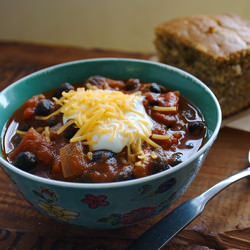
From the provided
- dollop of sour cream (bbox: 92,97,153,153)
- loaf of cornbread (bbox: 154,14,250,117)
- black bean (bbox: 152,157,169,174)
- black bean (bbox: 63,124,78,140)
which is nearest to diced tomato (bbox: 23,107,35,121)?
black bean (bbox: 63,124,78,140)

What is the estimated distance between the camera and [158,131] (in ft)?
5.99

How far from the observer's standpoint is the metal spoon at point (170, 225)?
61.7 inches

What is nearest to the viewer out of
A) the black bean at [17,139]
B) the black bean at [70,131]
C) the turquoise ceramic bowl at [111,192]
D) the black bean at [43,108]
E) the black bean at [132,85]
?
the turquoise ceramic bowl at [111,192]

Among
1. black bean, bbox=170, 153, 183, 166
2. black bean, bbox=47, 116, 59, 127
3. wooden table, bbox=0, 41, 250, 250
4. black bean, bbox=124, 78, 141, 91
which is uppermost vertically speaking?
black bean, bbox=124, 78, 141, 91

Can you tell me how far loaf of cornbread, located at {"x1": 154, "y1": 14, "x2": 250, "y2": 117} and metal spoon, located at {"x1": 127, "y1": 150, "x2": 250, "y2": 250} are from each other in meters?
1.15

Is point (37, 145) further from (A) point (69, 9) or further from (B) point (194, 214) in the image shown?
(A) point (69, 9)

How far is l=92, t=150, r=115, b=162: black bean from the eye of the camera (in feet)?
5.40

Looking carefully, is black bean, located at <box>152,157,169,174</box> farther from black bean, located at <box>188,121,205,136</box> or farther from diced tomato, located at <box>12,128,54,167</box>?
diced tomato, located at <box>12,128,54,167</box>

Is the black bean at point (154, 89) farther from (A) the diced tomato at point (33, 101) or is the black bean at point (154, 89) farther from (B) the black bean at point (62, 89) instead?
(A) the diced tomato at point (33, 101)

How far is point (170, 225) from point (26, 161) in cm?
73

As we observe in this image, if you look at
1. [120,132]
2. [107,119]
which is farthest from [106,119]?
[120,132]

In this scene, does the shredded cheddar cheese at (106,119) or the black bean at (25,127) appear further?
the black bean at (25,127)

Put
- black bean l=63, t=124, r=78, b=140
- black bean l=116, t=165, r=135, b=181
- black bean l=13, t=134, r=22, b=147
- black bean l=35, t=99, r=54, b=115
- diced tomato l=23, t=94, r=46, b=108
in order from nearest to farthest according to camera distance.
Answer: black bean l=116, t=165, r=135, b=181 < black bean l=63, t=124, r=78, b=140 < black bean l=13, t=134, r=22, b=147 < black bean l=35, t=99, r=54, b=115 < diced tomato l=23, t=94, r=46, b=108

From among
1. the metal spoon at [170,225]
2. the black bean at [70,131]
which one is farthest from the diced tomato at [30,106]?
the metal spoon at [170,225]
